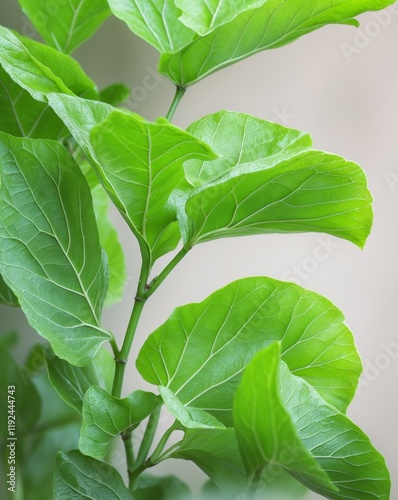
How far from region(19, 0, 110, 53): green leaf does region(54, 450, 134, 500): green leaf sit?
1.79ft

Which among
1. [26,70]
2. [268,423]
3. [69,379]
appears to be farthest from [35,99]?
[268,423]

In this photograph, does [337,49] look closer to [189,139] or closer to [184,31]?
[184,31]

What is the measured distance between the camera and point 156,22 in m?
0.67

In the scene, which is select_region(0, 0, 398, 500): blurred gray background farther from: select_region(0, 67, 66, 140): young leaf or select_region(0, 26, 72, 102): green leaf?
select_region(0, 26, 72, 102): green leaf

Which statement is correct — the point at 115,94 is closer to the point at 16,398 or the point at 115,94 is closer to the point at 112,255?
the point at 112,255

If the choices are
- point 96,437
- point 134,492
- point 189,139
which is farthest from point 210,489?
point 189,139

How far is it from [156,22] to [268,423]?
1.43 feet

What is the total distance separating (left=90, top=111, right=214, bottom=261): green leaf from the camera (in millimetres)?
493

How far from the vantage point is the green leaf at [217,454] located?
593 millimetres

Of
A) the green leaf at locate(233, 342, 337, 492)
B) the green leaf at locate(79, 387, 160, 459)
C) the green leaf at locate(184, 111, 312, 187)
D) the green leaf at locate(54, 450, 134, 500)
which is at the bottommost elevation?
the green leaf at locate(54, 450, 134, 500)

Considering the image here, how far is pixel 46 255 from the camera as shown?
2.00 feet

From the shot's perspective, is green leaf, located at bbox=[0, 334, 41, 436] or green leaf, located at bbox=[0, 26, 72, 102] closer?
green leaf, located at bbox=[0, 26, 72, 102]

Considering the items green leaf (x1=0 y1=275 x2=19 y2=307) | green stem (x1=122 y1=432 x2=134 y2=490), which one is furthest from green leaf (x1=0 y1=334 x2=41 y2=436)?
green stem (x1=122 y1=432 x2=134 y2=490)

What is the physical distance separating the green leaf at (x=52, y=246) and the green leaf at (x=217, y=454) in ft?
0.44
